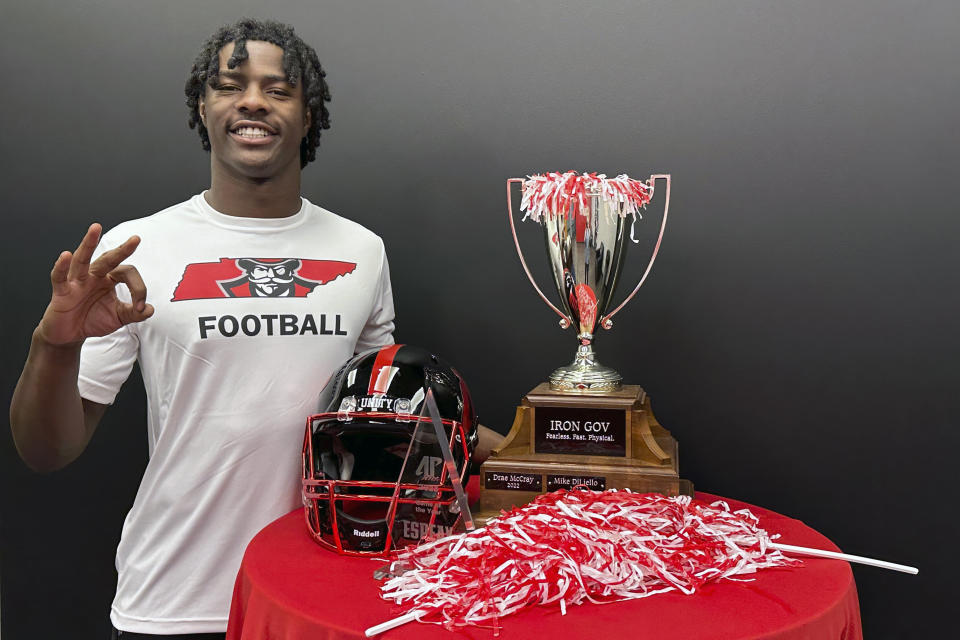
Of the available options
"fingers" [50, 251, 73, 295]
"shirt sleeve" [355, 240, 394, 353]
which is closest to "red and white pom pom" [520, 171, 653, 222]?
"shirt sleeve" [355, 240, 394, 353]

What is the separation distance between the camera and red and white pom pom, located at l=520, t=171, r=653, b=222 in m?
1.35

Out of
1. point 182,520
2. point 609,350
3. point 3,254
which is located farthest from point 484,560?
point 3,254

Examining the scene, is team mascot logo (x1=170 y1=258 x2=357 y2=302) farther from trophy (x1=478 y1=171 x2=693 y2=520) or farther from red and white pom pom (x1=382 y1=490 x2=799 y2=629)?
red and white pom pom (x1=382 y1=490 x2=799 y2=629)

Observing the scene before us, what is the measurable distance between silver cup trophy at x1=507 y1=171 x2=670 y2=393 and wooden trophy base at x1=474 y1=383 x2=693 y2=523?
0.07 meters

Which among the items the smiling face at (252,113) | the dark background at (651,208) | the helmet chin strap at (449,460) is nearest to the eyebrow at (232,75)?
the smiling face at (252,113)

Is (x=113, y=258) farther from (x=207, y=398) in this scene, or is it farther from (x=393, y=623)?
(x=393, y=623)

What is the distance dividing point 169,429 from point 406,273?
74 centimetres

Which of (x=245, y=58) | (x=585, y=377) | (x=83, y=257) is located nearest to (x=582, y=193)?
(x=585, y=377)

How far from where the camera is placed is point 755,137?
69.4 inches

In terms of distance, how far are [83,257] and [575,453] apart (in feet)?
2.72

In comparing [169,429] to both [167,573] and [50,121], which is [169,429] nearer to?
[167,573]

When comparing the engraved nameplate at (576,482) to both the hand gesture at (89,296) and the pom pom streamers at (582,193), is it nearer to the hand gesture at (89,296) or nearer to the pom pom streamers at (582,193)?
the pom pom streamers at (582,193)

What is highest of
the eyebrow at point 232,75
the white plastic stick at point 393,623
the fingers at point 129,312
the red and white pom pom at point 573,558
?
the eyebrow at point 232,75

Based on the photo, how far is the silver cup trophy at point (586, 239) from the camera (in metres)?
1.35
